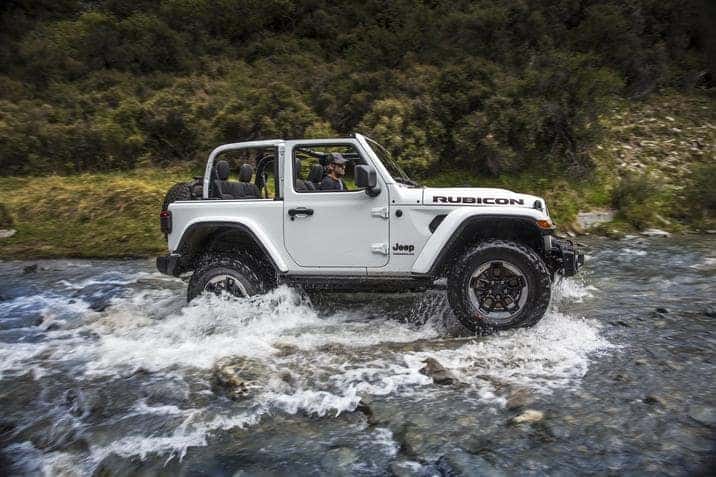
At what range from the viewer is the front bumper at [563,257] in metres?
4.97

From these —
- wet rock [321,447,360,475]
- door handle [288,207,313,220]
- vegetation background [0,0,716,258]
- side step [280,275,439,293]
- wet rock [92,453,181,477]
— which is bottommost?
wet rock [92,453,181,477]

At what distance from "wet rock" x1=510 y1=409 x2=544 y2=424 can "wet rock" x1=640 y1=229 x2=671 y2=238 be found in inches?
322

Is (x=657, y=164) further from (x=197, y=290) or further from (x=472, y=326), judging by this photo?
(x=197, y=290)

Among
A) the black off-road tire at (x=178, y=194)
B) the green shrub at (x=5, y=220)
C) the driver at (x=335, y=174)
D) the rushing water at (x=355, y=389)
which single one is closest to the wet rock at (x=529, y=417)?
the rushing water at (x=355, y=389)

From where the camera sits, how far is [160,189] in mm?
12477

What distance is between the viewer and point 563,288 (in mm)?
6793

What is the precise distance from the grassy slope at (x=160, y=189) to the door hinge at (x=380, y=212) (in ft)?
21.0

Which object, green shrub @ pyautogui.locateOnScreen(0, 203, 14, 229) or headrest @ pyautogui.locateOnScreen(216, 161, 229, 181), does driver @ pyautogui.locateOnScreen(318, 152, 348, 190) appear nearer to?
headrest @ pyautogui.locateOnScreen(216, 161, 229, 181)

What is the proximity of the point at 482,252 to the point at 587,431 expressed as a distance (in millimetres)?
1918

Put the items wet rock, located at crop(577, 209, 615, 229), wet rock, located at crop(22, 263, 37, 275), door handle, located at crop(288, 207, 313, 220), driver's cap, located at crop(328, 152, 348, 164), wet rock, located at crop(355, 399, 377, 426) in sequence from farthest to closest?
wet rock, located at crop(577, 209, 615, 229) → wet rock, located at crop(22, 263, 37, 275) → driver's cap, located at crop(328, 152, 348, 164) → door handle, located at crop(288, 207, 313, 220) → wet rock, located at crop(355, 399, 377, 426)

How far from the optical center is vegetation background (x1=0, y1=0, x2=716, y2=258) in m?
11.6

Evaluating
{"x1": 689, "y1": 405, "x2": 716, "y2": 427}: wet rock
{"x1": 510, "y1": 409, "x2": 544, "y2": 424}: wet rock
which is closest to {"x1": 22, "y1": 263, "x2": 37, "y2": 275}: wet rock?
{"x1": 510, "y1": 409, "x2": 544, "y2": 424}: wet rock

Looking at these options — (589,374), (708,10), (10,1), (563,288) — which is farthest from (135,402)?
(10,1)

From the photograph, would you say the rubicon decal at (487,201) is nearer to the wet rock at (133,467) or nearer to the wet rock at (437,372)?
the wet rock at (437,372)
